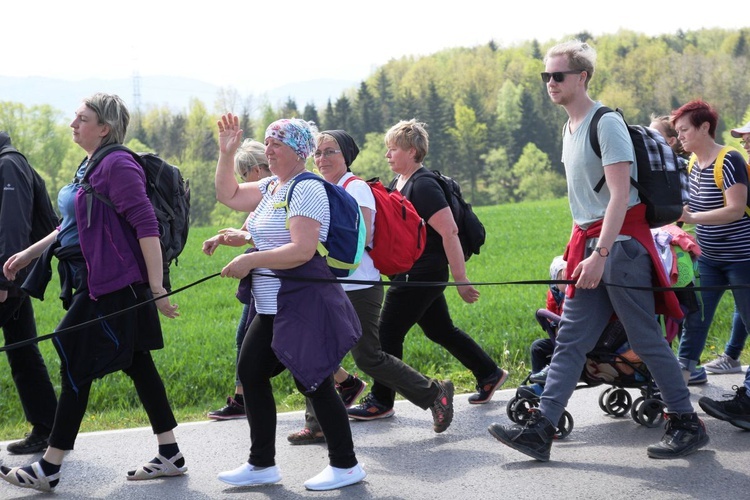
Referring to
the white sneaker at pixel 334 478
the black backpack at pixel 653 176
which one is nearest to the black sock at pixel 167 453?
the white sneaker at pixel 334 478

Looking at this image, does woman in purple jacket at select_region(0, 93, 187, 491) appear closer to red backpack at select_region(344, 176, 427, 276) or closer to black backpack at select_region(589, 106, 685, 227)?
red backpack at select_region(344, 176, 427, 276)

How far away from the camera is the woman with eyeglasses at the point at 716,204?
591 cm

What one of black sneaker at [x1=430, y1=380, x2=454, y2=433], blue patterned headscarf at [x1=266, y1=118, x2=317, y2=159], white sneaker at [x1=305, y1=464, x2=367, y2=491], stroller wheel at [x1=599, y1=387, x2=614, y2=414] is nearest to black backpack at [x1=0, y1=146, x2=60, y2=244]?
blue patterned headscarf at [x1=266, y1=118, x2=317, y2=159]

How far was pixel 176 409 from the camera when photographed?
737 centimetres

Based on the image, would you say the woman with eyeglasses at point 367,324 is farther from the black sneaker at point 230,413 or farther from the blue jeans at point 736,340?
the blue jeans at point 736,340

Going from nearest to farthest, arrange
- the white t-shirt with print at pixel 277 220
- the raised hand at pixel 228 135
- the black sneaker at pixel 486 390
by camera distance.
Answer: the white t-shirt with print at pixel 277 220 → the raised hand at pixel 228 135 → the black sneaker at pixel 486 390

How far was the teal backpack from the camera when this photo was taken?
4.61m

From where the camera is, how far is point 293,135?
15.2 feet

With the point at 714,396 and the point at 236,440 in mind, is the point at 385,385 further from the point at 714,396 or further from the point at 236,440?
the point at 714,396

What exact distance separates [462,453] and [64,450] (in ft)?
6.60

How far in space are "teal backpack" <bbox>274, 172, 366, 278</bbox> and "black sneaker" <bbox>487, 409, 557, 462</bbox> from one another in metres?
1.14

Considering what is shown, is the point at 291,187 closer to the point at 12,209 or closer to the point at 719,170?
the point at 12,209

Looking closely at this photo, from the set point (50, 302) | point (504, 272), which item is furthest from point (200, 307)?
point (504, 272)

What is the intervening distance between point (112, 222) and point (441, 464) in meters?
2.03
